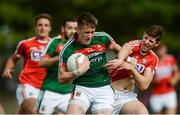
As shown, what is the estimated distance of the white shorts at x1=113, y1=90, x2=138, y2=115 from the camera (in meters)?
10.8

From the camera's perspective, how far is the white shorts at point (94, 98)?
1022cm

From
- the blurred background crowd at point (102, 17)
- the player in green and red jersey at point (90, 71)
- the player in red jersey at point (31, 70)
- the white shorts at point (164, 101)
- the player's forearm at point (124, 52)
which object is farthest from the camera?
the blurred background crowd at point (102, 17)

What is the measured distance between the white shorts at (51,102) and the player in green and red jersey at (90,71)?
2.28m

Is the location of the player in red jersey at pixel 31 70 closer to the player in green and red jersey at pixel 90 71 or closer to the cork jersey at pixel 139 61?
the cork jersey at pixel 139 61

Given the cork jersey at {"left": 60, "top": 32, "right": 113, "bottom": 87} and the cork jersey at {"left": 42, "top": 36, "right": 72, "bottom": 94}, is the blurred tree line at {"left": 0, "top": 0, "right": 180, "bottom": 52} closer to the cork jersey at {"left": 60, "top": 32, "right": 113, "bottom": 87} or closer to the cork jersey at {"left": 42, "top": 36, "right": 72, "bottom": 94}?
the cork jersey at {"left": 42, "top": 36, "right": 72, "bottom": 94}

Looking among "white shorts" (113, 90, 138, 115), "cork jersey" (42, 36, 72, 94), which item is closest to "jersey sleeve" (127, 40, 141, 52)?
"white shorts" (113, 90, 138, 115)

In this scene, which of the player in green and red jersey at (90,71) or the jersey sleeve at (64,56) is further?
the jersey sleeve at (64,56)

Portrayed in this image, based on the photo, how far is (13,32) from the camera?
30.2 metres

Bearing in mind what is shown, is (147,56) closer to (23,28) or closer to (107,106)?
(107,106)

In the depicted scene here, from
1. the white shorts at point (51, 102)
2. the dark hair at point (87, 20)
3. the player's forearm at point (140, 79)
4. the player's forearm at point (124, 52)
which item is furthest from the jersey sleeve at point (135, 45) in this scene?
the white shorts at point (51, 102)

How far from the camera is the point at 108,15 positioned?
1157 inches

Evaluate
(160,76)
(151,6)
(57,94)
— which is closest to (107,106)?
(57,94)

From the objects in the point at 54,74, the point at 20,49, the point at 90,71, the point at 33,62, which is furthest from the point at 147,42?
the point at 20,49

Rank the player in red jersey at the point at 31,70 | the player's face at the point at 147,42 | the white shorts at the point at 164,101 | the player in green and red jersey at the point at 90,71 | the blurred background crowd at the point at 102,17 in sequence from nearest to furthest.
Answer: the player in green and red jersey at the point at 90,71
the player's face at the point at 147,42
the player in red jersey at the point at 31,70
the white shorts at the point at 164,101
the blurred background crowd at the point at 102,17
